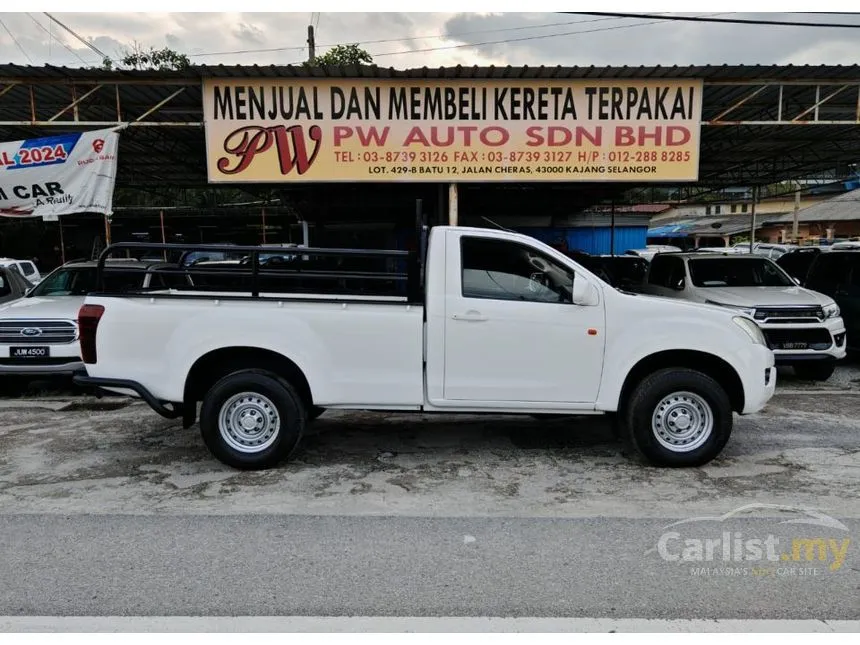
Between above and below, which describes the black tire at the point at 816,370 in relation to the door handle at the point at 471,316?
below

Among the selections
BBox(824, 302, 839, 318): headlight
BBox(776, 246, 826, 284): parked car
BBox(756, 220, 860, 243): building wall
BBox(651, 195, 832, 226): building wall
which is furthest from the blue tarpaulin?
BBox(824, 302, 839, 318): headlight

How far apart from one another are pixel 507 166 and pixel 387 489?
7.08m

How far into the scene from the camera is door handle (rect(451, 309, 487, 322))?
17.4 ft

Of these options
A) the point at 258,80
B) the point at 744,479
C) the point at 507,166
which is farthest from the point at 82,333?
the point at 507,166

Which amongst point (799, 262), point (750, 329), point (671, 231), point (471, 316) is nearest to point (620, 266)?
point (799, 262)

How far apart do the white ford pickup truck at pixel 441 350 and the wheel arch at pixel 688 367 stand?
0.10ft

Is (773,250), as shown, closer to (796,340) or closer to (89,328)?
(796,340)

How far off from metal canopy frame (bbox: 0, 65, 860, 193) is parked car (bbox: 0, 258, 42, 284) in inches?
86.9

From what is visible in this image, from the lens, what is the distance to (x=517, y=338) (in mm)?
5312

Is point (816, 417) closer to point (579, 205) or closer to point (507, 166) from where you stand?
point (507, 166)

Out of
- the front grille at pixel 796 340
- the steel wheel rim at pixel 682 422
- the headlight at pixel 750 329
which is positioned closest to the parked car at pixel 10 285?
the steel wheel rim at pixel 682 422

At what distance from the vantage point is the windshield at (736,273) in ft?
32.8

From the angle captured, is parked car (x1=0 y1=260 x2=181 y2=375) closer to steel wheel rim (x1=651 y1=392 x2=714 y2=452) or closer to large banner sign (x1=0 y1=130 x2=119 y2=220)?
large banner sign (x1=0 y1=130 x2=119 y2=220)

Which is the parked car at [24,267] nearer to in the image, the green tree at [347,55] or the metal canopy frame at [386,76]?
the metal canopy frame at [386,76]
